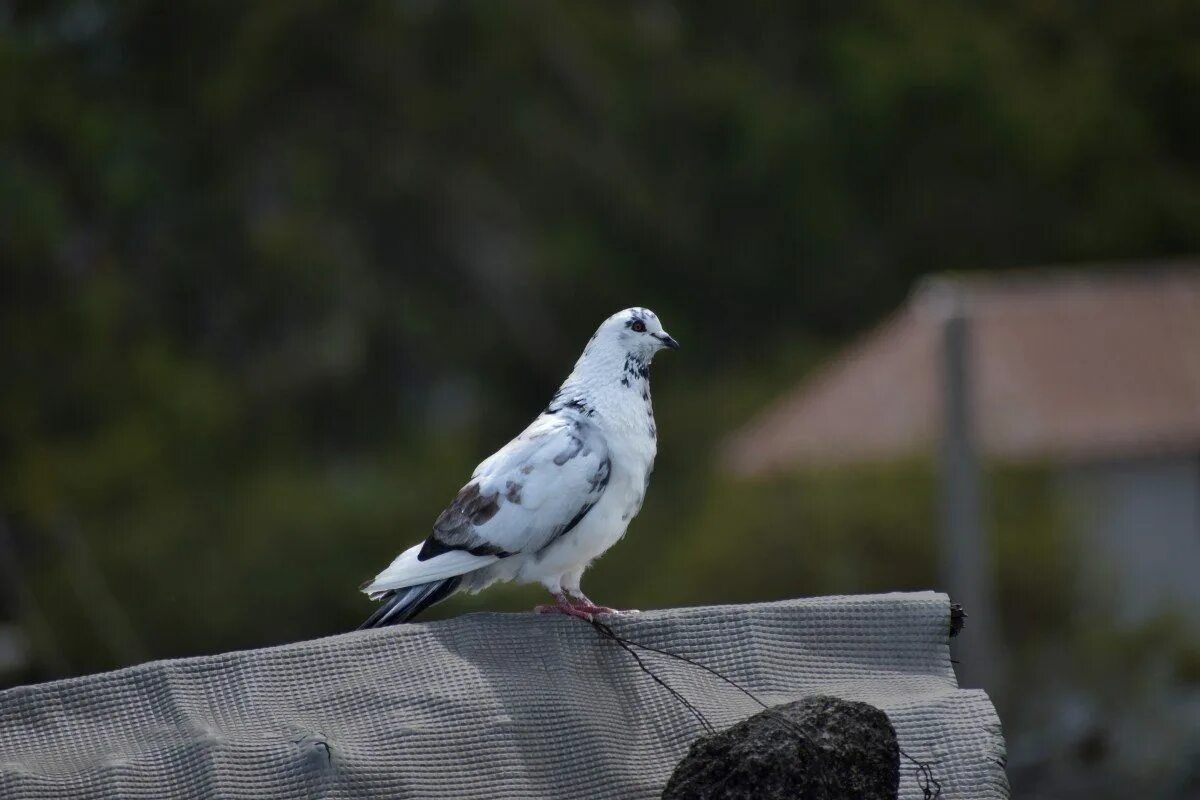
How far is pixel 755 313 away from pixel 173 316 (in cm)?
777

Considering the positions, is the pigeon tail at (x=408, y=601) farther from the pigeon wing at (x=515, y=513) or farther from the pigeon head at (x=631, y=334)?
the pigeon head at (x=631, y=334)

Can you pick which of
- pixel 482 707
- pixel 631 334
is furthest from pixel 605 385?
pixel 482 707

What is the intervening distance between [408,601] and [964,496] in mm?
7371

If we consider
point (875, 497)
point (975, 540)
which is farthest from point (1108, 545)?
point (975, 540)

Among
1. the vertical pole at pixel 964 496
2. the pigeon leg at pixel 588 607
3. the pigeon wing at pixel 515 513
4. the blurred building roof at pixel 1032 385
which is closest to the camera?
the pigeon leg at pixel 588 607

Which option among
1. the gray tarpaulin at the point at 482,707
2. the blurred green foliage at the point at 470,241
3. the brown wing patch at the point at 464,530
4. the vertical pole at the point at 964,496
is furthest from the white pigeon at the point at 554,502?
the blurred green foliage at the point at 470,241

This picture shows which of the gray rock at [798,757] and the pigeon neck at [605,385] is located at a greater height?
the pigeon neck at [605,385]

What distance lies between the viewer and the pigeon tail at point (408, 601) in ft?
15.0

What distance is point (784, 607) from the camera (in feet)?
14.7

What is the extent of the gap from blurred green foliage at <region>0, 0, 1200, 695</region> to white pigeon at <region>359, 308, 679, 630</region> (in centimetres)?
979

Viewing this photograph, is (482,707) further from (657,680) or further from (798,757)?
(798,757)

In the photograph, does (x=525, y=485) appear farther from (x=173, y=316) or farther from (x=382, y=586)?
(x=173, y=316)

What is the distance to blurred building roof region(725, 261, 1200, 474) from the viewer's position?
15789 millimetres

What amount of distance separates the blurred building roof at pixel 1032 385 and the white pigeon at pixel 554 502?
414 inches
